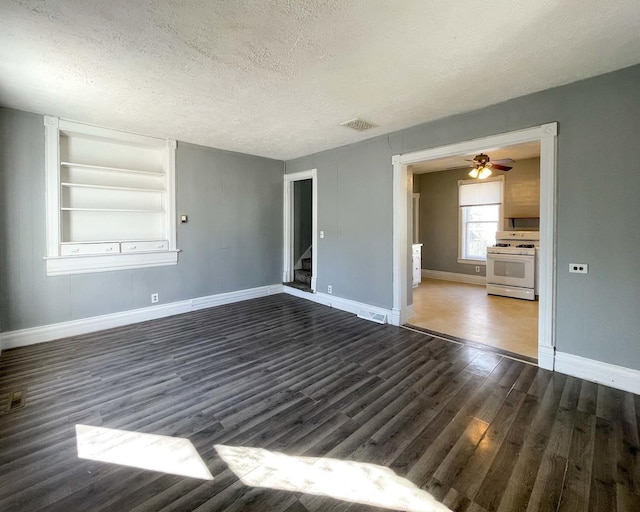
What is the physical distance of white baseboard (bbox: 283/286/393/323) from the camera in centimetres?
450

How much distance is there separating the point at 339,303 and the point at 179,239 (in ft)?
9.36

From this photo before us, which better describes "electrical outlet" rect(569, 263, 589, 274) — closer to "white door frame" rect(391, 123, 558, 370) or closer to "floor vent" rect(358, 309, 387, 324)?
"white door frame" rect(391, 123, 558, 370)

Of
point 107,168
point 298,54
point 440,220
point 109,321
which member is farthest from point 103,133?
point 440,220

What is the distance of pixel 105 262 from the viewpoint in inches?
162

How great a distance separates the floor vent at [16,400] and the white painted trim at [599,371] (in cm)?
477

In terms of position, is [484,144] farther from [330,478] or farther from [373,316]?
[330,478]

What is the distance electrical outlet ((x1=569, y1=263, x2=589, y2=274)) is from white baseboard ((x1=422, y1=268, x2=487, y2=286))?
4.51m

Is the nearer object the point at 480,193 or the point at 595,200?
the point at 595,200

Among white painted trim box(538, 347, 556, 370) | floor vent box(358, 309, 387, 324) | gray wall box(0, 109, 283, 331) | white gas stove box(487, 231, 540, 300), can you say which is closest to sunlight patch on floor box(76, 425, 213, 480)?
gray wall box(0, 109, 283, 331)

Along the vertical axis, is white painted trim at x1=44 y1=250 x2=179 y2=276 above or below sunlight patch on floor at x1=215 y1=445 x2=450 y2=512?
above

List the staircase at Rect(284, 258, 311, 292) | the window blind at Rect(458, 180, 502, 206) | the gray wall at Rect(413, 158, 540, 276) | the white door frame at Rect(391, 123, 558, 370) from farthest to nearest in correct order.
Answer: the gray wall at Rect(413, 158, 540, 276) < the window blind at Rect(458, 180, 502, 206) < the staircase at Rect(284, 258, 311, 292) < the white door frame at Rect(391, 123, 558, 370)

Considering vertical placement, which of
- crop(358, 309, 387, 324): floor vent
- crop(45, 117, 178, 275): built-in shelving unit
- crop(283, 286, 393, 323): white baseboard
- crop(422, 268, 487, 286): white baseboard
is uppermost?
crop(45, 117, 178, 275): built-in shelving unit

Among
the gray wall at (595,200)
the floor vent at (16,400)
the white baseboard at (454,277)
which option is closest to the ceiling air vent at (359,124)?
the gray wall at (595,200)

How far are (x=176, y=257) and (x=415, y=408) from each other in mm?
4077
